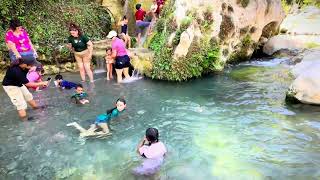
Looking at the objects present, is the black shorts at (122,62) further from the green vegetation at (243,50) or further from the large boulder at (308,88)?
the large boulder at (308,88)

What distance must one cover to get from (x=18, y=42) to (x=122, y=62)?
10.9ft

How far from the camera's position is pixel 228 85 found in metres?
11.9

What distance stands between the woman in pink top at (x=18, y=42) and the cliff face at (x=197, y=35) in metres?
4.03

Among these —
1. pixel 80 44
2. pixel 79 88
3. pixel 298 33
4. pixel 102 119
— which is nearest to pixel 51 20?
pixel 80 44

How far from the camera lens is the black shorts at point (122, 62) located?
40.1 ft

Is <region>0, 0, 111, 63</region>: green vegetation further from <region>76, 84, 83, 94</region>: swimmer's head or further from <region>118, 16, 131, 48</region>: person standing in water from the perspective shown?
<region>76, 84, 83, 94</region>: swimmer's head

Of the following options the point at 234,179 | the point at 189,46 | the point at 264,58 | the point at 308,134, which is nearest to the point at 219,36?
the point at 189,46

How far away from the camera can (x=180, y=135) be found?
8.11 meters

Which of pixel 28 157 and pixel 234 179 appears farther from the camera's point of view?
pixel 28 157

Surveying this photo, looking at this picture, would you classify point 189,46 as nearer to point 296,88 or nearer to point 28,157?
point 296,88

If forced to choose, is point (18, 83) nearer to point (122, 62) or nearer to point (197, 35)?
point (122, 62)

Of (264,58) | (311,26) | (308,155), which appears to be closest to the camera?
(308,155)

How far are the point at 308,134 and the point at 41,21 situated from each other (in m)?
10.9

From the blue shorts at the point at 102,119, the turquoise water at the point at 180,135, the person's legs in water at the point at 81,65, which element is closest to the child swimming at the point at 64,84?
the turquoise water at the point at 180,135
